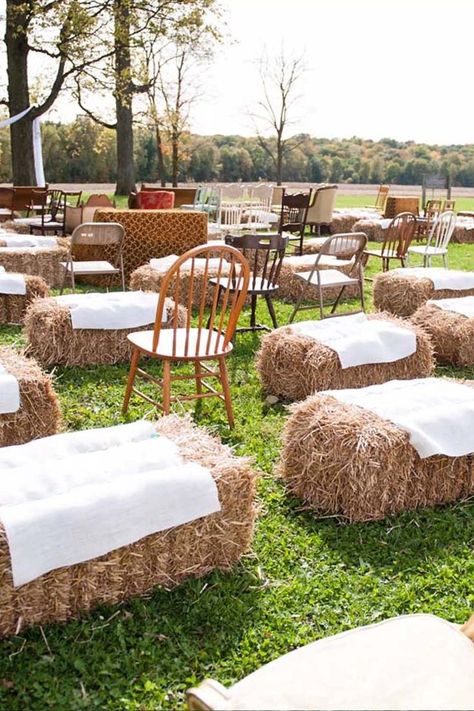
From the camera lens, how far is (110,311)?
477cm

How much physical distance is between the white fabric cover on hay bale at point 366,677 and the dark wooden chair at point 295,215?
6759mm

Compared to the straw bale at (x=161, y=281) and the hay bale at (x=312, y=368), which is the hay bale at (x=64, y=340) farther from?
the straw bale at (x=161, y=281)

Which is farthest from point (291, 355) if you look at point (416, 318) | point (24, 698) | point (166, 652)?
point (24, 698)

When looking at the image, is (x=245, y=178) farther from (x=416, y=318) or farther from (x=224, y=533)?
(x=224, y=533)

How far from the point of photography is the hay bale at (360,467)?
279cm

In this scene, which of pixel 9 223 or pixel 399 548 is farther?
pixel 9 223

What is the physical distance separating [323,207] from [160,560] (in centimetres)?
1072

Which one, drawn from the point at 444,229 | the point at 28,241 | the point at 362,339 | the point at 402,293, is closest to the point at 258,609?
the point at 362,339

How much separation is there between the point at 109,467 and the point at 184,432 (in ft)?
1.28

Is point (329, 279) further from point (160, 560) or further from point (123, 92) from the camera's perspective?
point (123, 92)

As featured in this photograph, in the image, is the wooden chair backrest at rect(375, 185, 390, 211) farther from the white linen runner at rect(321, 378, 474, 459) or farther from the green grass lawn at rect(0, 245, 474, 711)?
the green grass lawn at rect(0, 245, 474, 711)

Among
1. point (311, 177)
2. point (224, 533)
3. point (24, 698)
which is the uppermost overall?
point (311, 177)

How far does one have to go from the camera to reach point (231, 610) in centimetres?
226

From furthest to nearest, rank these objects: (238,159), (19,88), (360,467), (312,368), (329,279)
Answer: (238,159) → (19,88) → (329,279) → (312,368) → (360,467)
